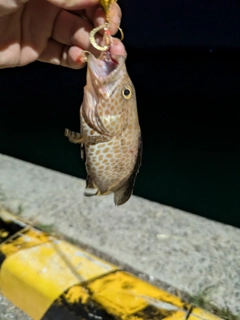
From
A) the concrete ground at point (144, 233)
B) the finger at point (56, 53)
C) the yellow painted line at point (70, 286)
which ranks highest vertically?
the finger at point (56, 53)

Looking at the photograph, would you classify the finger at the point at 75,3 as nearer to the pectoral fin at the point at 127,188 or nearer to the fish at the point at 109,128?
the fish at the point at 109,128

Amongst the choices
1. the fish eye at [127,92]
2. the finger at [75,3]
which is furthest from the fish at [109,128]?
the finger at [75,3]

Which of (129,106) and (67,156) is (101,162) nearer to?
(129,106)

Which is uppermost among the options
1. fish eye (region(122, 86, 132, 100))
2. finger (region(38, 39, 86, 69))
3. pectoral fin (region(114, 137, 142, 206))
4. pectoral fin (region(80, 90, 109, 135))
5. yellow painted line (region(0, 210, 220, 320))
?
finger (region(38, 39, 86, 69))

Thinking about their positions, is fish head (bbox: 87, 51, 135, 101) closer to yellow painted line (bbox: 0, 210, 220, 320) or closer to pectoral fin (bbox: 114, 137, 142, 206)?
pectoral fin (bbox: 114, 137, 142, 206)

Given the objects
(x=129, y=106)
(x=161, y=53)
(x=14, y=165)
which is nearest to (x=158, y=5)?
(x=161, y=53)

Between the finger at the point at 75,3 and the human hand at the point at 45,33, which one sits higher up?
the finger at the point at 75,3

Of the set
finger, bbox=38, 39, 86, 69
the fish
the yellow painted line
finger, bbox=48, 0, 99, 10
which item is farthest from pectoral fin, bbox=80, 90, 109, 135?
the yellow painted line
